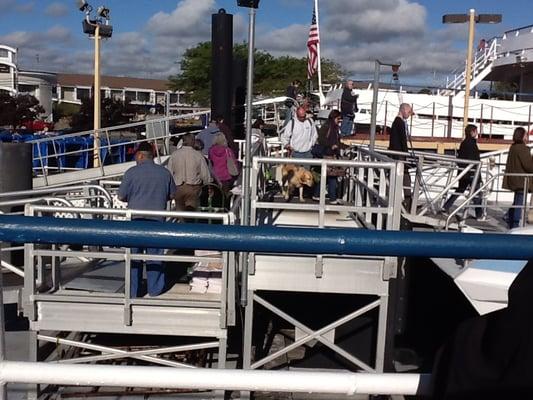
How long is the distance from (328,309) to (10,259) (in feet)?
13.2

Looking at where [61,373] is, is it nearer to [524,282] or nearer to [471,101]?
[524,282]

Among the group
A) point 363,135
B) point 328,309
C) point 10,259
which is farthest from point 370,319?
point 363,135

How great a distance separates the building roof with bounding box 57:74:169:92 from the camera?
9900 cm

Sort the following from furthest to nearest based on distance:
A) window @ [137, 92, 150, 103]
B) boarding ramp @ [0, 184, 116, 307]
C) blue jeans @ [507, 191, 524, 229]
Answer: window @ [137, 92, 150, 103] → blue jeans @ [507, 191, 524, 229] → boarding ramp @ [0, 184, 116, 307]

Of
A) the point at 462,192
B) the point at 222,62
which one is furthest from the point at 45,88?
the point at 462,192

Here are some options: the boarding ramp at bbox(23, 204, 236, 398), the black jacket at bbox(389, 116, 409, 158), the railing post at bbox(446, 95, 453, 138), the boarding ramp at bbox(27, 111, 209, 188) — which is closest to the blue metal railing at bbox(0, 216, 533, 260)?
the boarding ramp at bbox(23, 204, 236, 398)

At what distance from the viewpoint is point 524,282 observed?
57.5 inches

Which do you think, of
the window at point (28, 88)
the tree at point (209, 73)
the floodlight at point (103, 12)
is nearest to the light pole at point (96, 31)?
the floodlight at point (103, 12)

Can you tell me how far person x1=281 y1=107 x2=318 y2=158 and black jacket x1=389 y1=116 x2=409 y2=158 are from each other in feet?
5.02

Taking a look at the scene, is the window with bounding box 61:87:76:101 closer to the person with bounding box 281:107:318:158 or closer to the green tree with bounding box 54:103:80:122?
the green tree with bounding box 54:103:80:122

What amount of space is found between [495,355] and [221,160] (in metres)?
10.1

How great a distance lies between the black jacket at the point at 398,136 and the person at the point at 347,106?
492 cm

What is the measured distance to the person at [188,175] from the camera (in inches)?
383

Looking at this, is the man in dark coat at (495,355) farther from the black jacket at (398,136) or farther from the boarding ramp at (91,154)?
the boarding ramp at (91,154)
